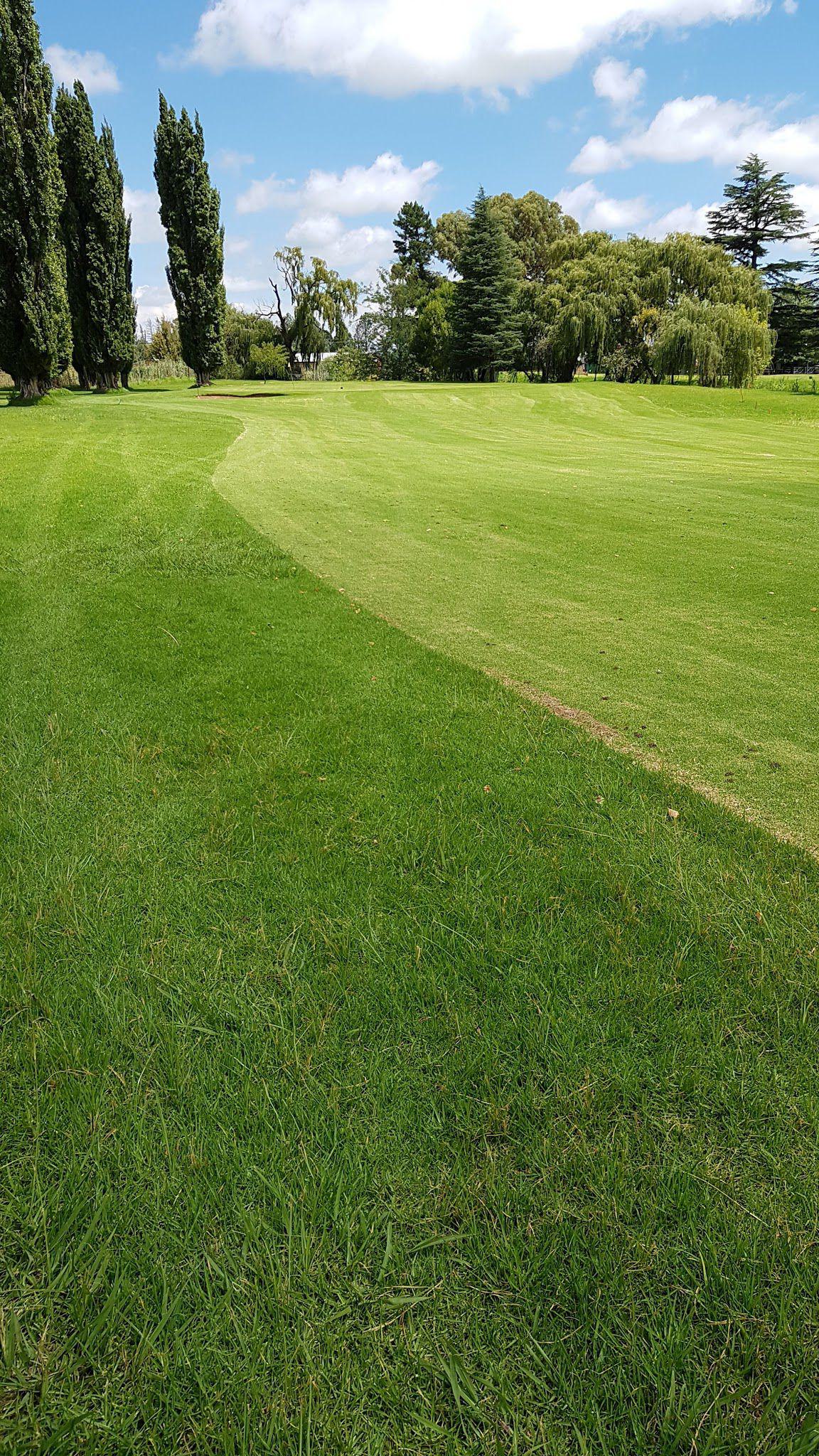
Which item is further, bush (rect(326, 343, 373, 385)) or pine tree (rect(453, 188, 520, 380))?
bush (rect(326, 343, 373, 385))

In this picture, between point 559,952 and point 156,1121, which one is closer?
point 156,1121

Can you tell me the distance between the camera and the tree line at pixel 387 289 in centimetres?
2045

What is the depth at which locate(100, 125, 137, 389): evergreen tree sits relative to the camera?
3005cm

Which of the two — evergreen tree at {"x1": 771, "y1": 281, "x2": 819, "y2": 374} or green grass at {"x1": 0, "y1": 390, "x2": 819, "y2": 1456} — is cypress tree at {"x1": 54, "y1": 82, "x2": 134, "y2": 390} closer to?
green grass at {"x1": 0, "y1": 390, "x2": 819, "y2": 1456}

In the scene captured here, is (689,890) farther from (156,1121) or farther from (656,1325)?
(156,1121)

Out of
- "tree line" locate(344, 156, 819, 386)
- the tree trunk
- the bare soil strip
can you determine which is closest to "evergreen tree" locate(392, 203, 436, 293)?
"tree line" locate(344, 156, 819, 386)

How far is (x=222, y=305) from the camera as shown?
33656mm

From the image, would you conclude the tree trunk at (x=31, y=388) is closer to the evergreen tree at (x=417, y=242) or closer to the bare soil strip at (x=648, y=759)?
the bare soil strip at (x=648, y=759)

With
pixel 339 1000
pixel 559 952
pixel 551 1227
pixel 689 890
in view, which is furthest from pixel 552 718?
pixel 551 1227

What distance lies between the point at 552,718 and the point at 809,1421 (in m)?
3.14

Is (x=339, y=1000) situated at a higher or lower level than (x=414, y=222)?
lower

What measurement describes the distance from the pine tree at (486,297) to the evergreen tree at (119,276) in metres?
22.6

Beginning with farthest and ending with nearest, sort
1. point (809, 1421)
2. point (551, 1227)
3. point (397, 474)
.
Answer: point (397, 474), point (551, 1227), point (809, 1421)

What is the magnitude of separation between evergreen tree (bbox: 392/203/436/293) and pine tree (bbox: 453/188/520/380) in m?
15.4
